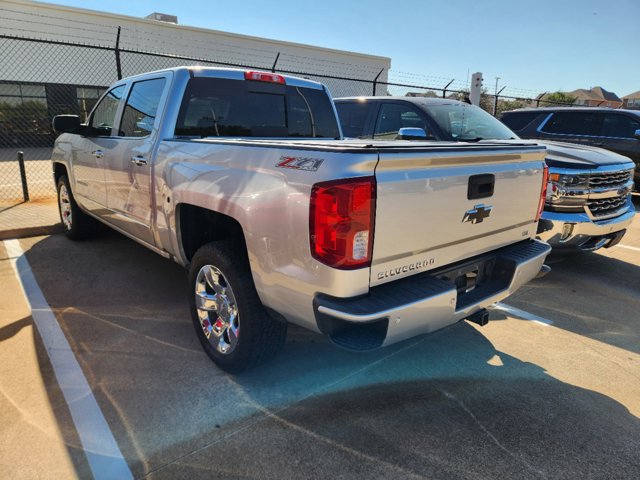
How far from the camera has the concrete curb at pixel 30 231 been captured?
616 centimetres

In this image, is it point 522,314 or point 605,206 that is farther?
point 605,206

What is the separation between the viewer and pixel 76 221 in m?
5.89

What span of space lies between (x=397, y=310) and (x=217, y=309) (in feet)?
4.50

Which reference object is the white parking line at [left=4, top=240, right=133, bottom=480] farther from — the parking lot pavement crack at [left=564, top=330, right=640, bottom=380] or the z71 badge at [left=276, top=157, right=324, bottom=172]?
the parking lot pavement crack at [left=564, top=330, right=640, bottom=380]

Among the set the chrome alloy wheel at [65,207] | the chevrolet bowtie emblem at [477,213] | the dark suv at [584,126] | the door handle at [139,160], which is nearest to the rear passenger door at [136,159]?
the door handle at [139,160]

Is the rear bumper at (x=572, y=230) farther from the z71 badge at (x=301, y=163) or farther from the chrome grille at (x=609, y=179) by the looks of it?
the z71 badge at (x=301, y=163)

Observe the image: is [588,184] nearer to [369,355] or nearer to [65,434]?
[369,355]

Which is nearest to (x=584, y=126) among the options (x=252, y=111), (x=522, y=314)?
(x=522, y=314)

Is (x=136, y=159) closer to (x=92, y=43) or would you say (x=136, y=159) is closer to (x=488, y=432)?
Result: (x=488, y=432)

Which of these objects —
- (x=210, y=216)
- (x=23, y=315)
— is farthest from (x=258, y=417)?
(x=23, y=315)

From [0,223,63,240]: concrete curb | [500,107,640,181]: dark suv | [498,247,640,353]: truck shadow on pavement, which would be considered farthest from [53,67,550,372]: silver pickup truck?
[500,107,640,181]: dark suv

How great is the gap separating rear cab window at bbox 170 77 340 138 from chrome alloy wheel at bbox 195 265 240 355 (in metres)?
1.22

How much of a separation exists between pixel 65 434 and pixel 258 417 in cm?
102

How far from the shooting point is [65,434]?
8.18ft
